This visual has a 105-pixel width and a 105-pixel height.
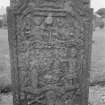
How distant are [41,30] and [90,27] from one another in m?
0.81

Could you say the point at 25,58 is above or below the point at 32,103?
above

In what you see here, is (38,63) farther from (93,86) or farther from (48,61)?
(93,86)

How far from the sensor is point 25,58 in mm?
2746

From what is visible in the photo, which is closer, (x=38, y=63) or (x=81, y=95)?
(x=38, y=63)

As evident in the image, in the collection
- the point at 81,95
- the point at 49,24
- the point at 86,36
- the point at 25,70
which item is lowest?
the point at 81,95

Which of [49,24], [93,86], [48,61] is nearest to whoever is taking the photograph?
[49,24]

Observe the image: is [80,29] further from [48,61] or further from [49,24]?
[48,61]

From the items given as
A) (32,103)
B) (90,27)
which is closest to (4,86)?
(32,103)

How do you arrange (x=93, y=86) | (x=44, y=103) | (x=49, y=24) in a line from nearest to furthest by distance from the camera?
(x=49, y=24) → (x=44, y=103) → (x=93, y=86)

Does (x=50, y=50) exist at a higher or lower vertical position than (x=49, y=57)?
higher

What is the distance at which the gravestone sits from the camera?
2588 millimetres

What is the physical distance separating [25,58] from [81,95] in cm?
123

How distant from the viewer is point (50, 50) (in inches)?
109

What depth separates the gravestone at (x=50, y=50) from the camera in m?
2.59
